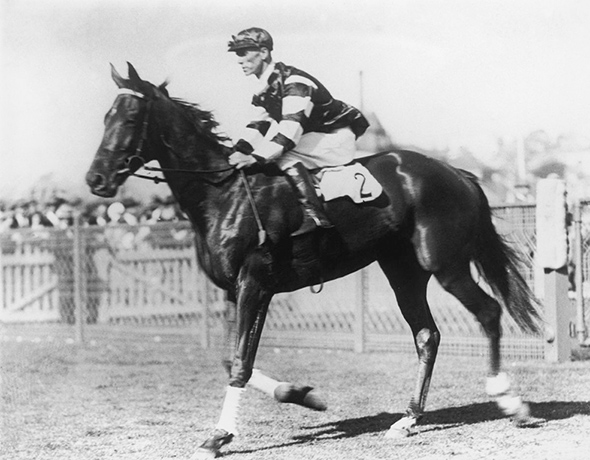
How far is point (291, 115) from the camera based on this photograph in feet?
18.2

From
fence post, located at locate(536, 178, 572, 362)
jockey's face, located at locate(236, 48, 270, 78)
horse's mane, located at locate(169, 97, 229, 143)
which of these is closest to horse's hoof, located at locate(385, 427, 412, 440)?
horse's mane, located at locate(169, 97, 229, 143)

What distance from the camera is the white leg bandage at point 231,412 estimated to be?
529cm

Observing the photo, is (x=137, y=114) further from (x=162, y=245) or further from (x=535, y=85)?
(x=162, y=245)

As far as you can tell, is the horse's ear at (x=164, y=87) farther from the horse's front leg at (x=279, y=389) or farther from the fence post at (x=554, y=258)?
the fence post at (x=554, y=258)

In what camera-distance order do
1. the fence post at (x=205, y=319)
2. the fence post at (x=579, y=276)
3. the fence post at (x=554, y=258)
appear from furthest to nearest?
the fence post at (x=205, y=319), the fence post at (x=579, y=276), the fence post at (x=554, y=258)

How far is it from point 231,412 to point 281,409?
1693mm

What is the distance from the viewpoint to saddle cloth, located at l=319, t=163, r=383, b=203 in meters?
5.73

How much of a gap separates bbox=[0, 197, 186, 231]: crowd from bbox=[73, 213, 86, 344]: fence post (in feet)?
1.09

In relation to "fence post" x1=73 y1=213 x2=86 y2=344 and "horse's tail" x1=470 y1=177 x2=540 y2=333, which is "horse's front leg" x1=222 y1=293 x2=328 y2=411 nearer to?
"horse's tail" x1=470 y1=177 x2=540 y2=333

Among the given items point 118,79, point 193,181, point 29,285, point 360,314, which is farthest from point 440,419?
point 29,285

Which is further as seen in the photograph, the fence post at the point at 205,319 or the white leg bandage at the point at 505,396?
the fence post at the point at 205,319

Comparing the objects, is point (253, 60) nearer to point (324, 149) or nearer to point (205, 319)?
point (324, 149)

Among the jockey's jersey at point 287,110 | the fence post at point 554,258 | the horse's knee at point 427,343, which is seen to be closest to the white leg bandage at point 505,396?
the horse's knee at point 427,343

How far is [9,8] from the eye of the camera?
245 inches
